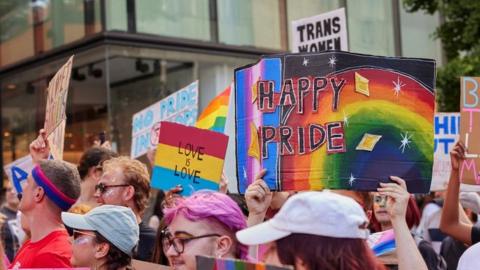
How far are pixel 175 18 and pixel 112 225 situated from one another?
998 centimetres

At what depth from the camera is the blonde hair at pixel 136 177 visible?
4.82 meters

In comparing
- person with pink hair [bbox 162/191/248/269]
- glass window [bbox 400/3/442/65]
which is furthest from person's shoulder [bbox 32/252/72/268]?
glass window [bbox 400/3/442/65]

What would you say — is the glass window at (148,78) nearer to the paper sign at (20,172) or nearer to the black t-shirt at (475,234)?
the paper sign at (20,172)

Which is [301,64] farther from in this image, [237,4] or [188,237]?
[237,4]

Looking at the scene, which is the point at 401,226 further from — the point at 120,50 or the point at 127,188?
the point at 120,50

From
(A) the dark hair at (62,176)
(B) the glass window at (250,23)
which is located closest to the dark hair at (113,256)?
(A) the dark hair at (62,176)

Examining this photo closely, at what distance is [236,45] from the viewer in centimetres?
1415

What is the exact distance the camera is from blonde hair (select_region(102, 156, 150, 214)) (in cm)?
482

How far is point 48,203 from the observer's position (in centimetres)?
456

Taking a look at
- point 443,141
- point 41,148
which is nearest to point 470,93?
point 443,141

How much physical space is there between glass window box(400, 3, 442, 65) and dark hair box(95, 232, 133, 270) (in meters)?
13.9

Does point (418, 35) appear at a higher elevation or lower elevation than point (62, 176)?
higher

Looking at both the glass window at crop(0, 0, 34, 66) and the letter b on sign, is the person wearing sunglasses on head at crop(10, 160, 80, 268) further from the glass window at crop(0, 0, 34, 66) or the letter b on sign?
the glass window at crop(0, 0, 34, 66)

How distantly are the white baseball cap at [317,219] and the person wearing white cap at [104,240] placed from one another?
4.30ft
